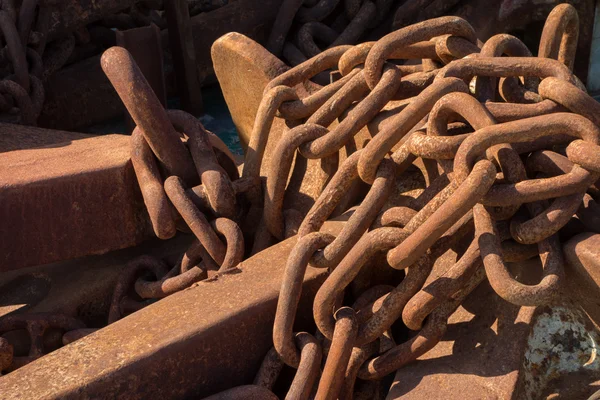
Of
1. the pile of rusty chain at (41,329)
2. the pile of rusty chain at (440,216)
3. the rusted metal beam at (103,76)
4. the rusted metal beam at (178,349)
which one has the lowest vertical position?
the rusted metal beam at (103,76)

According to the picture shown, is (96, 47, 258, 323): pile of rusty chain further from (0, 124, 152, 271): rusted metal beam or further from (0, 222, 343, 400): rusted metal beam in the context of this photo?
(0, 222, 343, 400): rusted metal beam

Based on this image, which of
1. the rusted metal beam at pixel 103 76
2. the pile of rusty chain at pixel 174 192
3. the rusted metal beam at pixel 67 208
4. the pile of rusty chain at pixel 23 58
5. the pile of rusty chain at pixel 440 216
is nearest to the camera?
the pile of rusty chain at pixel 440 216

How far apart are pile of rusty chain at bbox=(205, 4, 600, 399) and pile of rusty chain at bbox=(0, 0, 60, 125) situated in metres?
1.94

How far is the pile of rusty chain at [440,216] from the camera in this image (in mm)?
1773

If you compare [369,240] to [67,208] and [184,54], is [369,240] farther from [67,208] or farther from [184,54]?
[184,54]

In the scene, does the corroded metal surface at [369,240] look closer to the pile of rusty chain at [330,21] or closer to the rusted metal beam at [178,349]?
the rusted metal beam at [178,349]

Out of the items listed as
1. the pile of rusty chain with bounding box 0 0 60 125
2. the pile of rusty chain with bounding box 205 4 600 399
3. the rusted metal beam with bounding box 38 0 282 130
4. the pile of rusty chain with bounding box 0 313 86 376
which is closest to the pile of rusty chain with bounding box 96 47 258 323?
the pile of rusty chain with bounding box 0 313 86 376

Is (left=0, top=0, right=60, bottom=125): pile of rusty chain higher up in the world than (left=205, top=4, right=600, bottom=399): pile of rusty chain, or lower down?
lower down

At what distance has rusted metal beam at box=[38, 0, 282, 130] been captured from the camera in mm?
4238

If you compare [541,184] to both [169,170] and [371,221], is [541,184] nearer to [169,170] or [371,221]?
[371,221]

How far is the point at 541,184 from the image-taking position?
1756mm

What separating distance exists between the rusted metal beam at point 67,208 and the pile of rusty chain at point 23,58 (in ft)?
3.73

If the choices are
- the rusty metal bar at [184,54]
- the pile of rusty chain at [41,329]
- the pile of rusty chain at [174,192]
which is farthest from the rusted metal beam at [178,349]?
the rusty metal bar at [184,54]

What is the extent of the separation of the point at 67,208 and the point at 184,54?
85.4 inches
